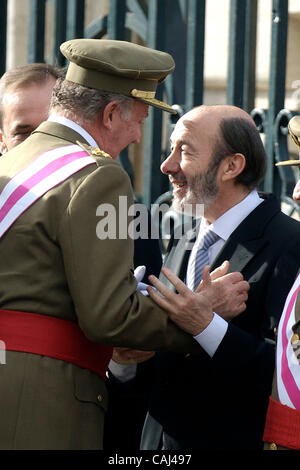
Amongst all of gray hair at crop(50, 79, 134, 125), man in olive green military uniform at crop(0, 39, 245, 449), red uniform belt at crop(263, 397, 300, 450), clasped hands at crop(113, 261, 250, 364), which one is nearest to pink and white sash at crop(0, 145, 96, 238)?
man in olive green military uniform at crop(0, 39, 245, 449)

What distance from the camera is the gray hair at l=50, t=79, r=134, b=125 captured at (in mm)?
3127

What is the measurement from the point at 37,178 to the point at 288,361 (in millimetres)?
903

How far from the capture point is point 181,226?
3969 millimetres

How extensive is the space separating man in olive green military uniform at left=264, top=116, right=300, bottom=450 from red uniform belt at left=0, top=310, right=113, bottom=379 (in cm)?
60

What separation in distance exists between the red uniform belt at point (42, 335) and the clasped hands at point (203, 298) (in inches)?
11.0

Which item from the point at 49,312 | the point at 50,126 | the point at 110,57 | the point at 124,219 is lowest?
the point at 49,312

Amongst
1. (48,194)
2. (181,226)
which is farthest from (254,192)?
(48,194)

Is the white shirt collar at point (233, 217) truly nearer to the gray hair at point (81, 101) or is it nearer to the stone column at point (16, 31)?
the gray hair at point (81, 101)

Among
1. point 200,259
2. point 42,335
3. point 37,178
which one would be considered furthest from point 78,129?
point 200,259

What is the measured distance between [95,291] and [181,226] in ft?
3.83

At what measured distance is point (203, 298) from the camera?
3123 millimetres

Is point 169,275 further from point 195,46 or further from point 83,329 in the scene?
point 195,46

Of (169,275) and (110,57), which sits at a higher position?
(110,57)

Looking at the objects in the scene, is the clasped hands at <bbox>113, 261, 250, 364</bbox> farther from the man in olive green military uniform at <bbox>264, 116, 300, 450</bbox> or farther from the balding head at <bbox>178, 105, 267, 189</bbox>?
the balding head at <bbox>178, 105, 267, 189</bbox>
